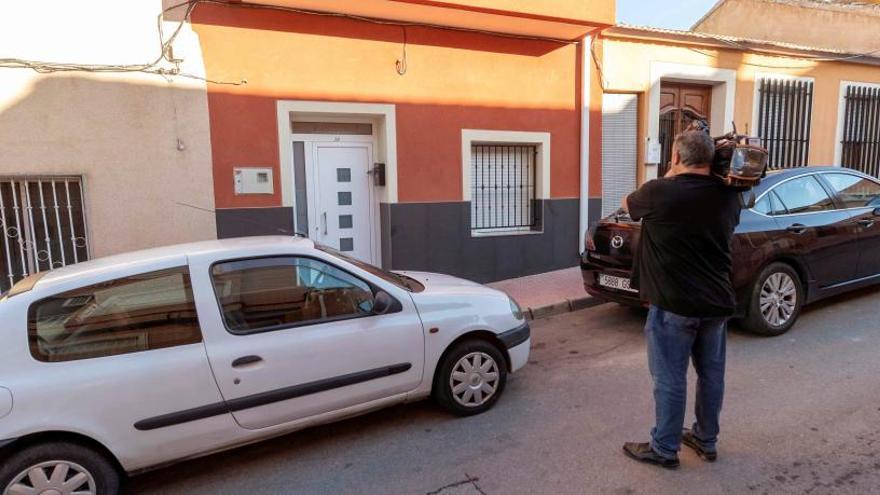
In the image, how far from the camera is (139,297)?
299cm

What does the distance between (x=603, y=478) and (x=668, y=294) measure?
109cm

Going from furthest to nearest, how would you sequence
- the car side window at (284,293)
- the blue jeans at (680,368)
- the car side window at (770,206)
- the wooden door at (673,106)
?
the wooden door at (673,106) < the car side window at (770,206) < the car side window at (284,293) < the blue jeans at (680,368)

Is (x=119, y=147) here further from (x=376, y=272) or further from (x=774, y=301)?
(x=774, y=301)

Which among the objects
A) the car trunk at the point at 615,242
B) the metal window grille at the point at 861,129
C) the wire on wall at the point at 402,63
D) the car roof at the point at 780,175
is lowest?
the car trunk at the point at 615,242

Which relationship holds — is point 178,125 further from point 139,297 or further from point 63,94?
point 139,297

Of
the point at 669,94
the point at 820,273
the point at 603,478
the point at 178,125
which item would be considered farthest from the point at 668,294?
the point at 669,94

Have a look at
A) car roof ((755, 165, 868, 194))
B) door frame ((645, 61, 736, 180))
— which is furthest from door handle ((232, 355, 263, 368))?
door frame ((645, 61, 736, 180))

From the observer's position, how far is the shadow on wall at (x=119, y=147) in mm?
5523

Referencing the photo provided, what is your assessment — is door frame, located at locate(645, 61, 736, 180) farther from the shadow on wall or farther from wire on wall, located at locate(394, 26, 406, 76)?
the shadow on wall

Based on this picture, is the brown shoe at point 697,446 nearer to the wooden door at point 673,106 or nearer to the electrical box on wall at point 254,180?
the electrical box on wall at point 254,180

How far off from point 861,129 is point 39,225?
47.7 ft

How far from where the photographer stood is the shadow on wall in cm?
552

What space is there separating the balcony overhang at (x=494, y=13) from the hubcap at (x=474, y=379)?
4465 mm

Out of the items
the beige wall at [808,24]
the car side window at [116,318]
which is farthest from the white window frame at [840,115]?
the car side window at [116,318]
